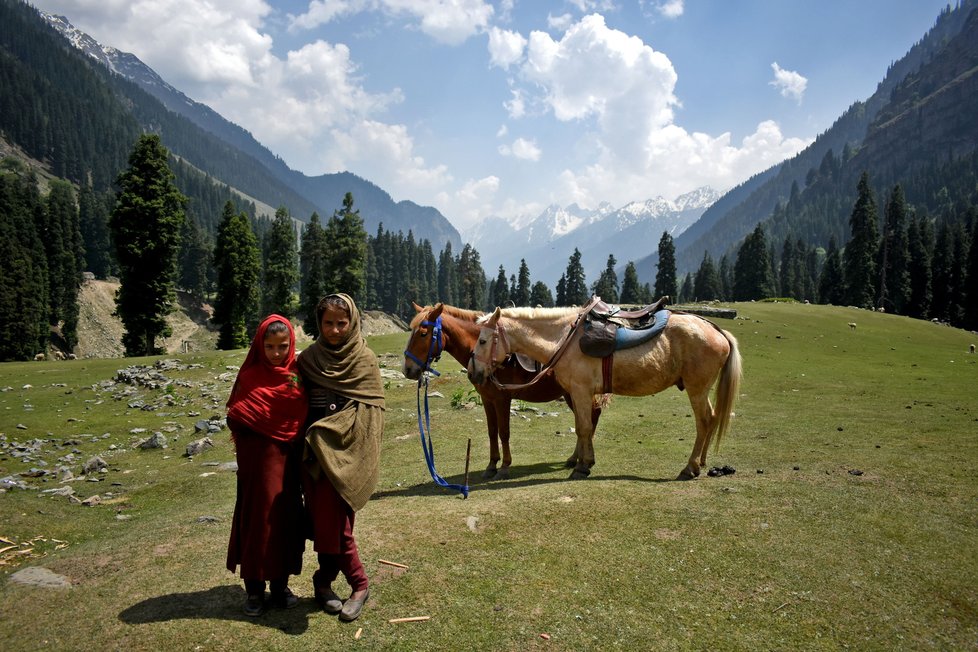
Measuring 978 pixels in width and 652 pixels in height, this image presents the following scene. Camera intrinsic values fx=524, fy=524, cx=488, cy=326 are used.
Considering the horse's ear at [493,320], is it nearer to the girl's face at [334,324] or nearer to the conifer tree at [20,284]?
the girl's face at [334,324]

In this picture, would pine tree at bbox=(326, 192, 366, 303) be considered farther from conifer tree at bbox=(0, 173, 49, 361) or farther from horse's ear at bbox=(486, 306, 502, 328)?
horse's ear at bbox=(486, 306, 502, 328)

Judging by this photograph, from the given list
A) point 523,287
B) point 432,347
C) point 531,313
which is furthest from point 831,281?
point 432,347

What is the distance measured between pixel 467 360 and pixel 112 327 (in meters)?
82.1

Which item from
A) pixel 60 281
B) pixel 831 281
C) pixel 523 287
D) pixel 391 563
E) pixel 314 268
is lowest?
pixel 391 563

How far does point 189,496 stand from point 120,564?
13.4 ft

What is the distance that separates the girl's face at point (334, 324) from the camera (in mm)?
4434

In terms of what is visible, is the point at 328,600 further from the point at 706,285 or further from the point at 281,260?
the point at 706,285

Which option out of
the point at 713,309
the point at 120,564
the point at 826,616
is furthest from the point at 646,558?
the point at 713,309

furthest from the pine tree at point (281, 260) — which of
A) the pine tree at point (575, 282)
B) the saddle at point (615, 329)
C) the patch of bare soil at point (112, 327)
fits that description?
the pine tree at point (575, 282)

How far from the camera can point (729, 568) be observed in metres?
4.84

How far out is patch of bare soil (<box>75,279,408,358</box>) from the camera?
218 feet

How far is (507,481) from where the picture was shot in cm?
824

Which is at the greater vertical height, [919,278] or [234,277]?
[919,278]

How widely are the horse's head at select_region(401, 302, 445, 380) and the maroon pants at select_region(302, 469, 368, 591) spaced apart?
353 cm
